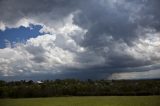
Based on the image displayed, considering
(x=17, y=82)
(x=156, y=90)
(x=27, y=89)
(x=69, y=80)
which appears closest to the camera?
(x=156, y=90)

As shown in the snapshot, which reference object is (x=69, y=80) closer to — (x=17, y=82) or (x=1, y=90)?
(x=17, y=82)

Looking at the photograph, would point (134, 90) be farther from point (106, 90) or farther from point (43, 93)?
point (43, 93)

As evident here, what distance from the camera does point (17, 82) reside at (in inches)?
6171

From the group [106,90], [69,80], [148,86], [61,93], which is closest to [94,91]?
[106,90]

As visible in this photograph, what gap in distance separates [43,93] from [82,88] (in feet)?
56.2

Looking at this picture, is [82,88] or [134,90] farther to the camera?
[82,88]

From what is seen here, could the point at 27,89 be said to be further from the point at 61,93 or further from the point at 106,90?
the point at 106,90

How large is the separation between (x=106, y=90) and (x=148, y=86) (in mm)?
17128

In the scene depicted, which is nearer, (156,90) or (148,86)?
(156,90)

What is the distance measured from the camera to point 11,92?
368 ft

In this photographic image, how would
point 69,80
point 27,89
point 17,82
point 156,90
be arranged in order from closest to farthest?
point 156,90, point 27,89, point 17,82, point 69,80

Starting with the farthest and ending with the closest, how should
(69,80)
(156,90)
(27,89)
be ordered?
(69,80) → (27,89) → (156,90)

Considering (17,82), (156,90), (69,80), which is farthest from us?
(69,80)

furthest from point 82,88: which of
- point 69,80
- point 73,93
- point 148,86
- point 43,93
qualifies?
point 69,80
